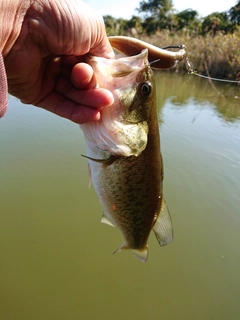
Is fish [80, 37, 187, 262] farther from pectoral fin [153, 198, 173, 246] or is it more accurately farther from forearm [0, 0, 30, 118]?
forearm [0, 0, 30, 118]

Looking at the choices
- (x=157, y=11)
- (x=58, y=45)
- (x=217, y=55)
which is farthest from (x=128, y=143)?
(x=157, y=11)

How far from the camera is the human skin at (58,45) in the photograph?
1.39 m

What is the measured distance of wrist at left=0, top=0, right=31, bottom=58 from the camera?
1.29 meters

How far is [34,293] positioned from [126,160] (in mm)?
2090

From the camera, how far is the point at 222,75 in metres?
15.2

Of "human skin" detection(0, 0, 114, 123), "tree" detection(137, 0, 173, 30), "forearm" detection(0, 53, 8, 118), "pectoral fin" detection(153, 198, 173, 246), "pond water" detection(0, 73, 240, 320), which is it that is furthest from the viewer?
"tree" detection(137, 0, 173, 30)

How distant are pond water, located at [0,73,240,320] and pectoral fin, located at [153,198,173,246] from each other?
4.72 feet

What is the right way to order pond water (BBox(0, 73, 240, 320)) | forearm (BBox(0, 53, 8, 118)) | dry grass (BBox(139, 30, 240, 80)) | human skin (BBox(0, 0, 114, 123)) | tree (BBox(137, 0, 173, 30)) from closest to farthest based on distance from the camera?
forearm (BBox(0, 53, 8, 118)) → human skin (BBox(0, 0, 114, 123)) → pond water (BBox(0, 73, 240, 320)) → dry grass (BBox(139, 30, 240, 80)) → tree (BBox(137, 0, 173, 30))

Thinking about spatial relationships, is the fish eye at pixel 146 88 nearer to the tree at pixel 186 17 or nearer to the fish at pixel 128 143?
the fish at pixel 128 143

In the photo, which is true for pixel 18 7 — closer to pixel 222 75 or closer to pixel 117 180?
pixel 117 180

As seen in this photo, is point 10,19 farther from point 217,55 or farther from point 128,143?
point 217,55

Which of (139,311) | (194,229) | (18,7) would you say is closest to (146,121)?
(18,7)

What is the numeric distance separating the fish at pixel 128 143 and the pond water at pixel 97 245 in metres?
1.53

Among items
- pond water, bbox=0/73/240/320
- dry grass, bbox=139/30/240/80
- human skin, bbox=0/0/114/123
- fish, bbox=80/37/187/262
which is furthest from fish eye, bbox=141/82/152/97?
dry grass, bbox=139/30/240/80
